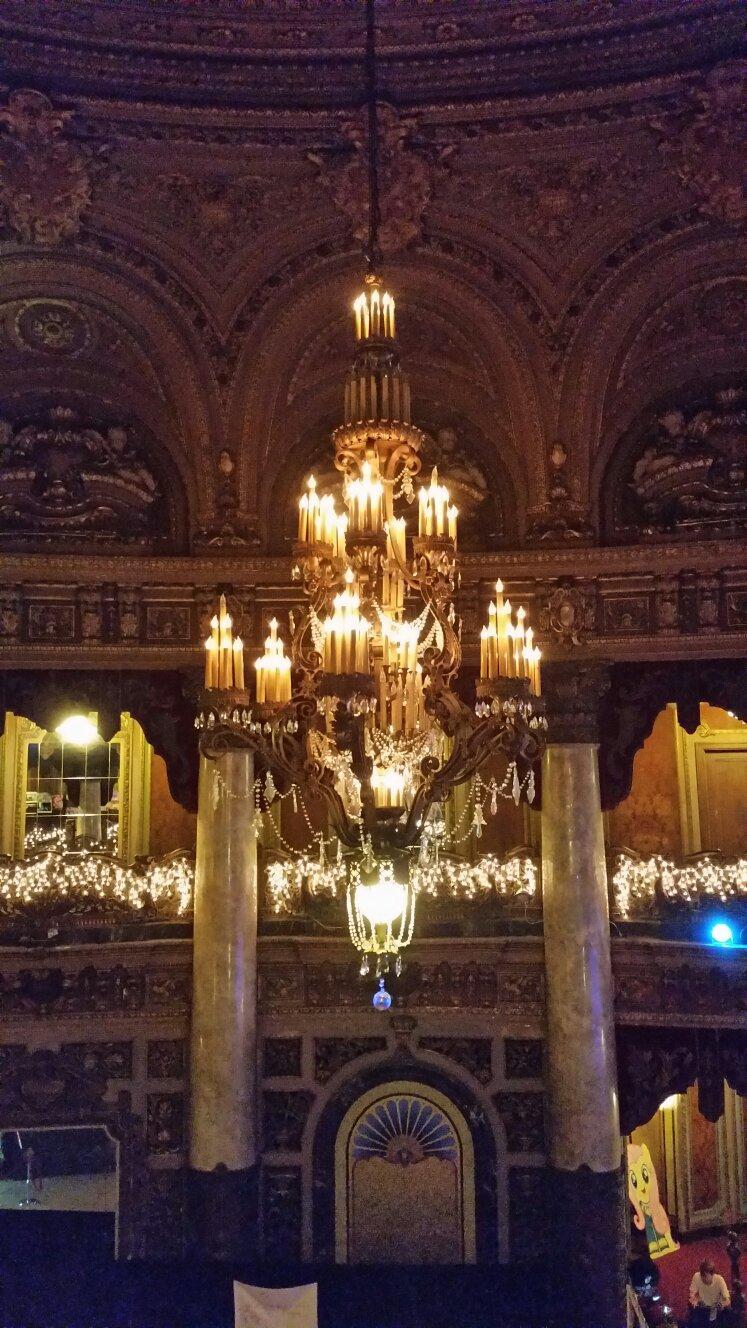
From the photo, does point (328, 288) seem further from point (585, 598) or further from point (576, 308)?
point (585, 598)

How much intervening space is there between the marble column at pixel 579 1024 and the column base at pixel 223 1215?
233 cm

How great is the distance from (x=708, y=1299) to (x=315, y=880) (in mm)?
4588

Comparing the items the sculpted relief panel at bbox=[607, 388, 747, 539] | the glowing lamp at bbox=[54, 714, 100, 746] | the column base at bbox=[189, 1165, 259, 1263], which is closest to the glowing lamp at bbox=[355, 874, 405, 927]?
the column base at bbox=[189, 1165, 259, 1263]

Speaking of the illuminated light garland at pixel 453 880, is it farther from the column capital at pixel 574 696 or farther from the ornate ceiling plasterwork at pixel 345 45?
the ornate ceiling plasterwork at pixel 345 45

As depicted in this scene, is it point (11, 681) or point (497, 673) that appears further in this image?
point (11, 681)

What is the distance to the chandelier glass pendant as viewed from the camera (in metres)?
4.10

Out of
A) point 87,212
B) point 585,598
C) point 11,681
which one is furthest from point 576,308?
point 11,681

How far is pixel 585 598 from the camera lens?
827 cm

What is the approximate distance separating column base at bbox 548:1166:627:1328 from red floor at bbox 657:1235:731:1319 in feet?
4.20

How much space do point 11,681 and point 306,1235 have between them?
506 centimetres

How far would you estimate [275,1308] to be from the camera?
6.36 metres

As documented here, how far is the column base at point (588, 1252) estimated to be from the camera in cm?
727

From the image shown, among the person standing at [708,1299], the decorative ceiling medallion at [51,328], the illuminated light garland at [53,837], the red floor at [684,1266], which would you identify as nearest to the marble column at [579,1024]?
the person standing at [708,1299]

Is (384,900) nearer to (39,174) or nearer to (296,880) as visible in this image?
(296,880)
